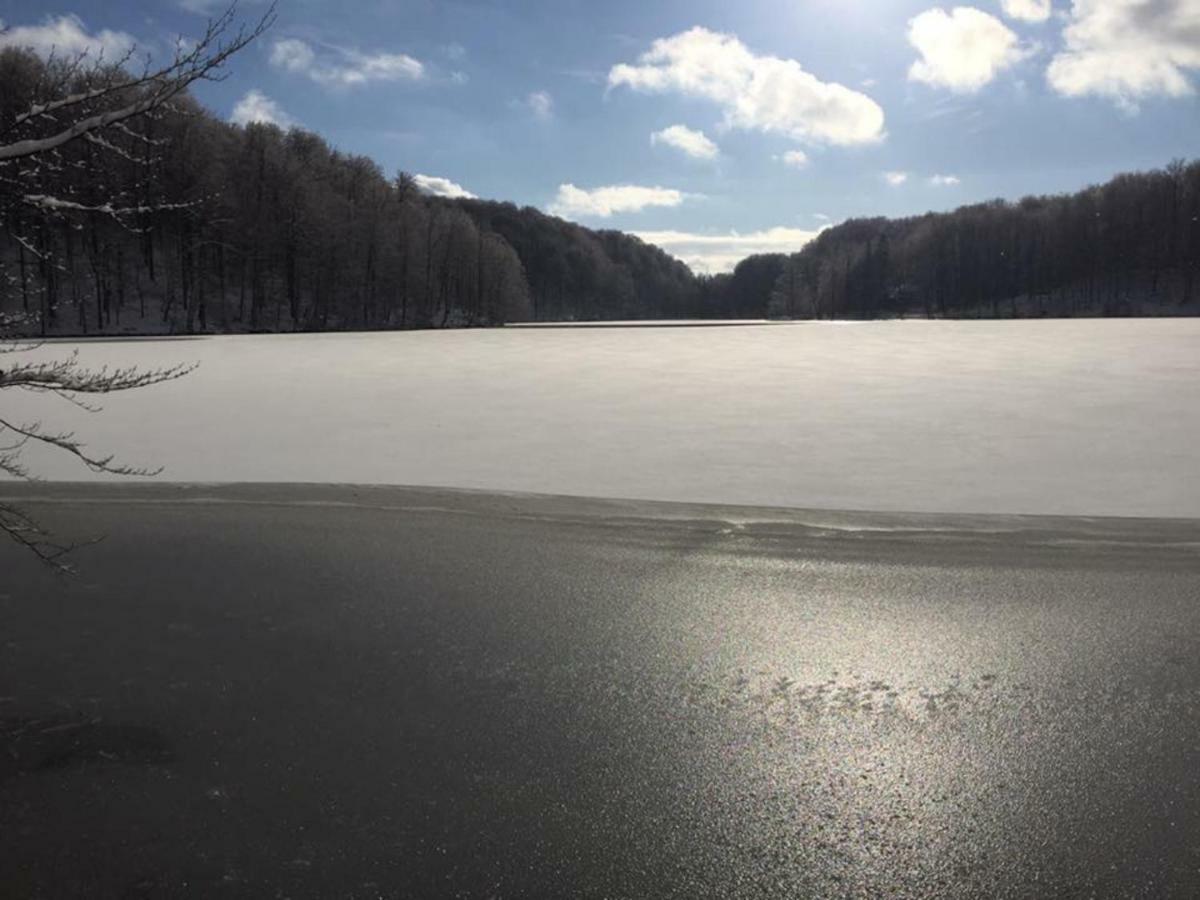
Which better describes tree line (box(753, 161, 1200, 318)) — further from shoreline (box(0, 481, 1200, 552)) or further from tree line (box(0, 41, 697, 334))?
shoreline (box(0, 481, 1200, 552))

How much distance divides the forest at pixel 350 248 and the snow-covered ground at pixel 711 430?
103 inches

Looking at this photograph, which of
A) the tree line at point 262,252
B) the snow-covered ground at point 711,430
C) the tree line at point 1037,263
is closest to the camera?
the snow-covered ground at point 711,430

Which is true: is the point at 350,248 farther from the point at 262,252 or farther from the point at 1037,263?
the point at 1037,263

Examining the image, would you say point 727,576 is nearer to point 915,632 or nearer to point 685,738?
point 915,632

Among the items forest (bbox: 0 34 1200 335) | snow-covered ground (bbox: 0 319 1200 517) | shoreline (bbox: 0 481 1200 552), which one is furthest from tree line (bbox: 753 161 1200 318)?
shoreline (bbox: 0 481 1200 552)

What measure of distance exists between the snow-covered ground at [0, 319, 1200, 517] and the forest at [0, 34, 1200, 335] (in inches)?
103

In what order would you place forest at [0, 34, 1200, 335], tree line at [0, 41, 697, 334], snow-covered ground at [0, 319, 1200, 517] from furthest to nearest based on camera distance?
tree line at [0, 41, 697, 334] → snow-covered ground at [0, 319, 1200, 517] → forest at [0, 34, 1200, 335]

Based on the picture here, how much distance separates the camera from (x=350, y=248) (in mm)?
58469

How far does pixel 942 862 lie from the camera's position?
2.63 m

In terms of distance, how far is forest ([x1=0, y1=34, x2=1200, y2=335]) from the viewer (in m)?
5.75

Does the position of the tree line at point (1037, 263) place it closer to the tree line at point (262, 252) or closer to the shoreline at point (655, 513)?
the tree line at point (262, 252)

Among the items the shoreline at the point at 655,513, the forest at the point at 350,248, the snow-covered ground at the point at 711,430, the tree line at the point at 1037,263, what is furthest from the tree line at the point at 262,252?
the tree line at the point at 1037,263

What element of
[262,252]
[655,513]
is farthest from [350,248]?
[655,513]

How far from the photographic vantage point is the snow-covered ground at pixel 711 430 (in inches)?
296
